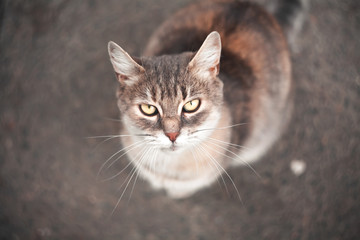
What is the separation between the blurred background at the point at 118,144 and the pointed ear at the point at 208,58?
38.1 inches

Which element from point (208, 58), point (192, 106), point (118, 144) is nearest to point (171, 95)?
point (192, 106)

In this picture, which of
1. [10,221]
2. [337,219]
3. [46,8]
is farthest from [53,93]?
[337,219]

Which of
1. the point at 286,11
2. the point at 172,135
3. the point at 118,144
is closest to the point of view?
the point at 172,135

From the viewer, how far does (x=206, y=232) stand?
2002 millimetres

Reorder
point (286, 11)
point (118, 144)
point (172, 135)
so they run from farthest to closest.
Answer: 1. point (118, 144)
2. point (286, 11)
3. point (172, 135)

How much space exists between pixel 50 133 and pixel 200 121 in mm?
1346

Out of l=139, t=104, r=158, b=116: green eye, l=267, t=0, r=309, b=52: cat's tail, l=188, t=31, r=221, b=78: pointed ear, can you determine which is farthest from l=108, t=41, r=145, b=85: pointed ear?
l=267, t=0, r=309, b=52: cat's tail

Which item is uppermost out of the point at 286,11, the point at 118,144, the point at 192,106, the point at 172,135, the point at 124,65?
the point at 286,11

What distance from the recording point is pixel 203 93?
1292 millimetres

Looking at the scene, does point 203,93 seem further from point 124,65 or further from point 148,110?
point 124,65

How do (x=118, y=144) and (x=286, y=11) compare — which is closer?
(x=286, y=11)

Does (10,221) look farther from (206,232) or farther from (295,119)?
(295,119)

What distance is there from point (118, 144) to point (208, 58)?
1086mm

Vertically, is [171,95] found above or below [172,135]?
above
